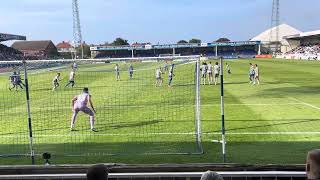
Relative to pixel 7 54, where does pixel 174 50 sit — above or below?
above

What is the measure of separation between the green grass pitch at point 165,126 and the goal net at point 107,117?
0.10 ft

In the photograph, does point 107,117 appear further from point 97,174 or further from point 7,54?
point 7,54

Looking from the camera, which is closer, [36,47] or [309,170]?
[309,170]

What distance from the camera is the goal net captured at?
13.9 metres

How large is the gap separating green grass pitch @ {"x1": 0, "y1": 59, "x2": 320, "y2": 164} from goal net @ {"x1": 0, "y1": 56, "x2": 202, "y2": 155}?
3 cm

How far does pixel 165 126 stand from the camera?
17.8 m

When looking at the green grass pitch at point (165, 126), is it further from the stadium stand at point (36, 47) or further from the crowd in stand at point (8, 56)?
the stadium stand at point (36, 47)

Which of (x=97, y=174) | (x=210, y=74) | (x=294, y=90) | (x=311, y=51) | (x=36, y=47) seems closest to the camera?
(x=97, y=174)

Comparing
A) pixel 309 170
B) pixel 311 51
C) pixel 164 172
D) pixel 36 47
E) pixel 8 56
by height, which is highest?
pixel 36 47

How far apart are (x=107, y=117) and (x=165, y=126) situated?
4235 millimetres

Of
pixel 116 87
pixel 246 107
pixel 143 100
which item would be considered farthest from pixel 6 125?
pixel 116 87

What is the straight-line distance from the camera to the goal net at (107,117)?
45.7ft

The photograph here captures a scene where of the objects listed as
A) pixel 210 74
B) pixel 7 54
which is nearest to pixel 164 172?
pixel 210 74

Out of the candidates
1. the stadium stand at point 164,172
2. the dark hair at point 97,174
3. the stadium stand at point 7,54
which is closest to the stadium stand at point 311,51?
the stadium stand at point 7,54
